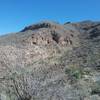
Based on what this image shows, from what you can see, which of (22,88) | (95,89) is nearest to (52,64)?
(95,89)

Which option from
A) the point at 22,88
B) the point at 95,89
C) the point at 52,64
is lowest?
the point at 95,89

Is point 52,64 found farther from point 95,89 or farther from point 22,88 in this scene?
point 22,88

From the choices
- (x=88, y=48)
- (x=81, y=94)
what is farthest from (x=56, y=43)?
(x=81, y=94)

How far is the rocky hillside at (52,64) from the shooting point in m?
9.34

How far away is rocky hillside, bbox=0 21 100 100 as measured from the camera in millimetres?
9336

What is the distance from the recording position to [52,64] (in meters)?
15.6

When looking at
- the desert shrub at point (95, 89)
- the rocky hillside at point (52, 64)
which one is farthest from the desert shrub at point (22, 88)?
the desert shrub at point (95, 89)

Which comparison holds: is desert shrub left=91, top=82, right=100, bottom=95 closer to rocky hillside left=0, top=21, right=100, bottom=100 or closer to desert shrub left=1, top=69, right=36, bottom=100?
rocky hillside left=0, top=21, right=100, bottom=100

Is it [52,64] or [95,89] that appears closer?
[95,89]

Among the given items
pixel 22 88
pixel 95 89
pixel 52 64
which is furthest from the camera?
pixel 52 64

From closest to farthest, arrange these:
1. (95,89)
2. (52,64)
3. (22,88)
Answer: (22,88) → (95,89) → (52,64)

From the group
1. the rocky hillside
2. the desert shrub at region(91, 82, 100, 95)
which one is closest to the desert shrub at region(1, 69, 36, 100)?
the rocky hillside

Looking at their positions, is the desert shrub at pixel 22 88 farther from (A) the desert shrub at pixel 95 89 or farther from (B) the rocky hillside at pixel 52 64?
(A) the desert shrub at pixel 95 89

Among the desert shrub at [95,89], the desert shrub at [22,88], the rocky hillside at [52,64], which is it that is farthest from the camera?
the desert shrub at [95,89]
